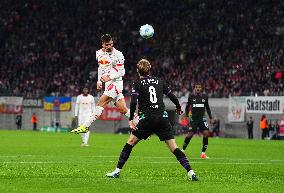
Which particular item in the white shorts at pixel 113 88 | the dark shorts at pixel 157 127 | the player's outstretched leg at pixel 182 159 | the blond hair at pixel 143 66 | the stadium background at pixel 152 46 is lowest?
the player's outstretched leg at pixel 182 159

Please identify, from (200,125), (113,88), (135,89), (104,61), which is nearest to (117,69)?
(104,61)

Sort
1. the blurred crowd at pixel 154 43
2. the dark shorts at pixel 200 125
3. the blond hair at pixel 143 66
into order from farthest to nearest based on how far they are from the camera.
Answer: the blurred crowd at pixel 154 43 < the dark shorts at pixel 200 125 < the blond hair at pixel 143 66

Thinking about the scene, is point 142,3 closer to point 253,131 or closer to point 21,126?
point 21,126

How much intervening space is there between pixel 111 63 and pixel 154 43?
1892 inches

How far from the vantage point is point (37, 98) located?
71250 millimetres

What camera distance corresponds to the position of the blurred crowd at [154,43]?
2315 inches

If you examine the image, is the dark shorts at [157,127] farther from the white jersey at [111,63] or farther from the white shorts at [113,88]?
the white shorts at [113,88]

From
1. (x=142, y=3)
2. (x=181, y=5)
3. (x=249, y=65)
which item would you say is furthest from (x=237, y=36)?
(x=142, y=3)

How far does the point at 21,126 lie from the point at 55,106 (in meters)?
4.53

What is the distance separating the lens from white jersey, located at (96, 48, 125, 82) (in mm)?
20828

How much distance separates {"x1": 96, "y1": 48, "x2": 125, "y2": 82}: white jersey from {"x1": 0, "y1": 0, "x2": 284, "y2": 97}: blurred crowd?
3501cm

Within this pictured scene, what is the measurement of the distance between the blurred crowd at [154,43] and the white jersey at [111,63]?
35008mm

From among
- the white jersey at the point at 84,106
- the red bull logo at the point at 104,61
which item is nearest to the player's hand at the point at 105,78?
the red bull logo at the point at 104,61

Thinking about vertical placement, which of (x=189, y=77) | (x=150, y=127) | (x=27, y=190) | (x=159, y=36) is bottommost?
(x=27, y=190)
